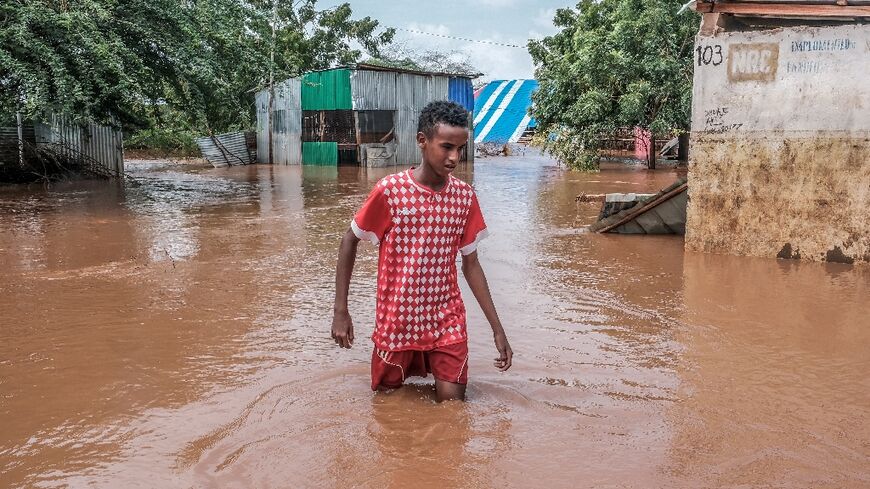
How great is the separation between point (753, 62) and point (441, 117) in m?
5.01

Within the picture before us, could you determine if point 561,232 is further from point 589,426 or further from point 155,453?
point 155,453

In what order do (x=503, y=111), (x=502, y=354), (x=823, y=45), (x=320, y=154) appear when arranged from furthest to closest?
(x=503, y=111) < (x=320, y=154) < (x=823, y=45) < (x=502, y=354)

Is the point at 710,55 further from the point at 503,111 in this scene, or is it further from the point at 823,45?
the point at 503,111

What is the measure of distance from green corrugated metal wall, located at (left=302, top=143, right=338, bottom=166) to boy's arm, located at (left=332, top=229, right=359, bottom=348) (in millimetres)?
22800

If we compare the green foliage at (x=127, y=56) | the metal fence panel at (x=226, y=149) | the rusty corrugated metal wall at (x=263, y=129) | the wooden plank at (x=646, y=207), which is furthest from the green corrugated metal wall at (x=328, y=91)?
the wooden plank at (x=646, y=207)

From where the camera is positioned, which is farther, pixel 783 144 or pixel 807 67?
pixel 783 144

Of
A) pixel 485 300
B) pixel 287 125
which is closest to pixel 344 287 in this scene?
pixel 485 300

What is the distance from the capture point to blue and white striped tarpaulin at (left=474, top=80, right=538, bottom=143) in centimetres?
3609

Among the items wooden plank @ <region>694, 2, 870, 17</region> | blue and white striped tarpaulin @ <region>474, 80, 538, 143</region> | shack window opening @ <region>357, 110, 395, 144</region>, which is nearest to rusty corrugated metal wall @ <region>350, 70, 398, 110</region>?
shack window opening @ <region>357, 110, 395, 144</region>

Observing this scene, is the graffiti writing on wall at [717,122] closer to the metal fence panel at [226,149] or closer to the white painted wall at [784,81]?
the white painted wall at [784,81]

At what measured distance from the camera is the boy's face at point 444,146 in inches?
121

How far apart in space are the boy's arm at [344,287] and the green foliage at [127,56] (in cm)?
899

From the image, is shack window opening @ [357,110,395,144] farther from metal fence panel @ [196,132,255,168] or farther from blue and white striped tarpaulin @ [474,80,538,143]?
blue and white striped tarpaulin @ [474,80,538,143]

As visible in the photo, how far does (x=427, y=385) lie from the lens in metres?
3.71
